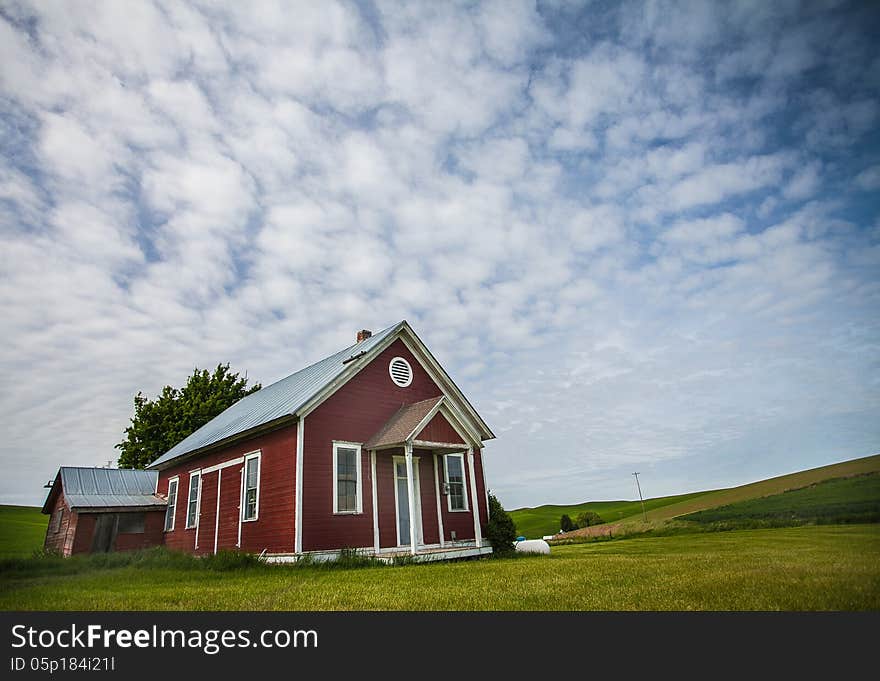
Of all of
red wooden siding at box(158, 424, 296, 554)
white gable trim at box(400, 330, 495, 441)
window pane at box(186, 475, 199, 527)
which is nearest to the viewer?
red wooden siding at box(158, 424, 296, 554)

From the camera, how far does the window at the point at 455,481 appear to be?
58.0ft

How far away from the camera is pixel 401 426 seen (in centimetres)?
1591

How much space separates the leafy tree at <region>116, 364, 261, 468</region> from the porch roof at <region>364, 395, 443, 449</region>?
2563 centimetres

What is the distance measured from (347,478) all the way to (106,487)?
15.7m

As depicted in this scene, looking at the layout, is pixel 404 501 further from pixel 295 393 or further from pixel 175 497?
pixel 175 497

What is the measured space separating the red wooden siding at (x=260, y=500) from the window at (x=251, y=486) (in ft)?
0.79

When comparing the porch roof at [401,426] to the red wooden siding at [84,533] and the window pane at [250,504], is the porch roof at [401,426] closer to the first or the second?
the window pane at [250,504]

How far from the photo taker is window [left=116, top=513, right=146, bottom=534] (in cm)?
2286

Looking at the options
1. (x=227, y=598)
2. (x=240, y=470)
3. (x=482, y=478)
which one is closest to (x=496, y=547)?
(x=482, y=478)

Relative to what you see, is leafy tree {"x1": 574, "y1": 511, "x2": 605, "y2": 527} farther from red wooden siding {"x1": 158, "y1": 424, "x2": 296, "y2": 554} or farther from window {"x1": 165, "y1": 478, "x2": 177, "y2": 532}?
red wooden siding {"x1": 158, "y1": 424, "x2": 296, "y2": 554}

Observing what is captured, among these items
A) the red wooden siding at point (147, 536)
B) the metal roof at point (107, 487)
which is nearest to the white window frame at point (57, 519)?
the metal roof at point (107, 487)

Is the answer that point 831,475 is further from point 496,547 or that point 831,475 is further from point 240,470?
point 240,470

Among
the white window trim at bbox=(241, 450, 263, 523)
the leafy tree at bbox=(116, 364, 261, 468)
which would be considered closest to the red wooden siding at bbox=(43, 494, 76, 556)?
the white window trim at bbox=(241, 450, 263, 523)

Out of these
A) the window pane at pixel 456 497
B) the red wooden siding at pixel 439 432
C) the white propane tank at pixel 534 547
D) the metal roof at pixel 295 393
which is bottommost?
the white propane tank at pixel 534 547
